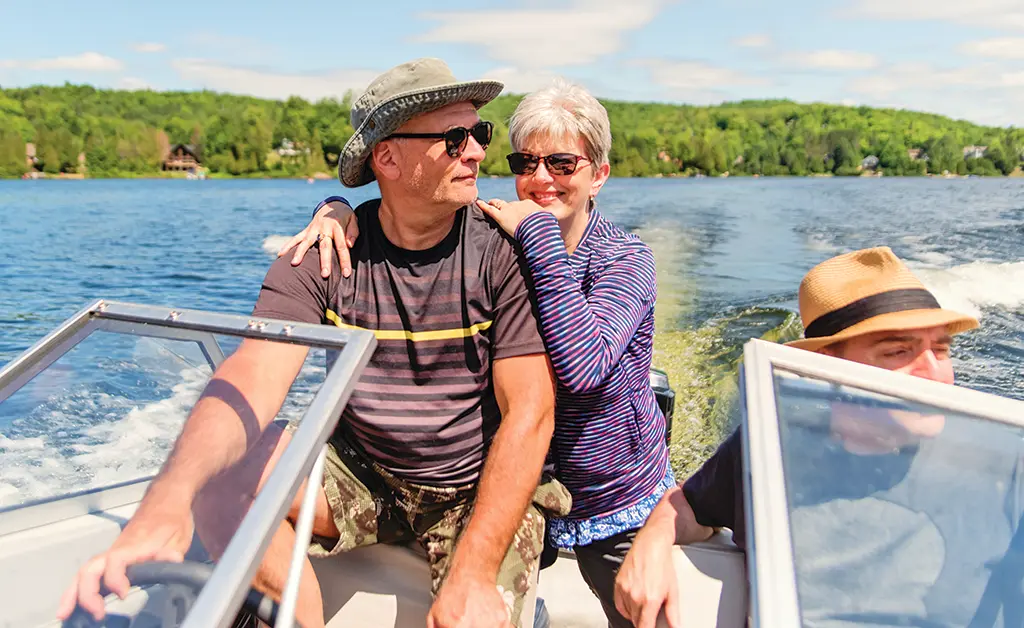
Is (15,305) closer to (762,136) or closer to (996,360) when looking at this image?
(996,360)

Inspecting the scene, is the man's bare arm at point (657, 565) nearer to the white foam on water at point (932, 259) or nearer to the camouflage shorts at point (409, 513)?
the camouflage shorts at point (409, 513)

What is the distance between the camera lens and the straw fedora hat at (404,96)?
185cm

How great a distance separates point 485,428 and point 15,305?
36.9 ft

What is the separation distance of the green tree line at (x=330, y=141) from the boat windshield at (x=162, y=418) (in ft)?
193

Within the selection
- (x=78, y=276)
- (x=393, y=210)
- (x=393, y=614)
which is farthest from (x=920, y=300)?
(x=78, y=276)

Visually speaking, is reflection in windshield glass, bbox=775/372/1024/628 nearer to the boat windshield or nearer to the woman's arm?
the woman's arm

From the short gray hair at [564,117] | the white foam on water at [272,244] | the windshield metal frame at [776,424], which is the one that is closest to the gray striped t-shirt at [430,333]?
the short gray hair at [564,117]

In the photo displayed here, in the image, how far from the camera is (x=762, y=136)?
8825 cm

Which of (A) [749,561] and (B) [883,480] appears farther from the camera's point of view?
(B) [883,480]

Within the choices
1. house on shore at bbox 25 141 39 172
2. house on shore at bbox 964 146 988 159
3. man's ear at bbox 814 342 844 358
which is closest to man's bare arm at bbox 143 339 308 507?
man's ear at bbox 814 342 844 358

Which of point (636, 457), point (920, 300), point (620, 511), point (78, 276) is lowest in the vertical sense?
point (78, 276)

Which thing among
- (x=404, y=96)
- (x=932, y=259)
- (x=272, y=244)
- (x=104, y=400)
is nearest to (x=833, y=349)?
(x=404, y=96)

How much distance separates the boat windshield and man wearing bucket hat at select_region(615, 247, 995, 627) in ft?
2.50

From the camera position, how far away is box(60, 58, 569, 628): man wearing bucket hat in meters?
1.79
